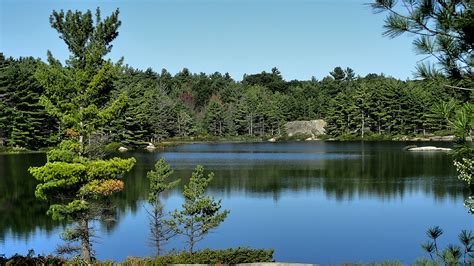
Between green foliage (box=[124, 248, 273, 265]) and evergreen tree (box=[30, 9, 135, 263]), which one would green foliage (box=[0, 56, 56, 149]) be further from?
green foliage (box=[124, 248, 273, 265])

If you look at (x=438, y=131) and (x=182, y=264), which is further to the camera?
(x=438, y=131)

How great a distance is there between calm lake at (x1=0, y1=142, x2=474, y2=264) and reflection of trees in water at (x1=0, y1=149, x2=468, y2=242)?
6cm

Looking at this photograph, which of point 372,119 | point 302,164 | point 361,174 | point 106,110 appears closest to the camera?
point 106,110

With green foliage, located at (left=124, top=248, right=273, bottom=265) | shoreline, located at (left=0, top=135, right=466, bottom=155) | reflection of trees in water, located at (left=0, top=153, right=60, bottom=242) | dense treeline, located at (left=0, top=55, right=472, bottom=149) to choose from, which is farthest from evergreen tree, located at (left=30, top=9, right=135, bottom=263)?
shoreline, located at (left=0, top=135, right=466, bottom=155)

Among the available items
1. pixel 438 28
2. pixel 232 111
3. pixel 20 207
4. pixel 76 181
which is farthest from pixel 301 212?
pixel 232 111

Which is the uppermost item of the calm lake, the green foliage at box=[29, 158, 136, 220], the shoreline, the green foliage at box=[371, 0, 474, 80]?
the green foliage at box=[371, 0, 474, 80]

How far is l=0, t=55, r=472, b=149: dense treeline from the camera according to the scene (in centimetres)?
Result: 5716

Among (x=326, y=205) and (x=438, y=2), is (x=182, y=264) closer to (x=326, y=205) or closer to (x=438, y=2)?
(x=438, y=2)

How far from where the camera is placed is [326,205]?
82.7ft

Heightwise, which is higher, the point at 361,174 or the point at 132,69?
the point at 132,69

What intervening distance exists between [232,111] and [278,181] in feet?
187

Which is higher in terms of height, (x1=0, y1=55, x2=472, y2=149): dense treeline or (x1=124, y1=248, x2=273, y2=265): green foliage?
(x1=0, y1=55, x2=472, y2=149): dense treeline

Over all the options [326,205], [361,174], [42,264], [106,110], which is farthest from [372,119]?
[42,264]

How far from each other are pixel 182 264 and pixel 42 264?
9.88 ft
